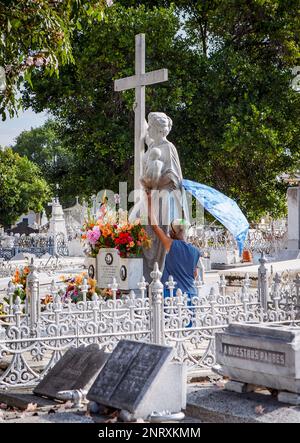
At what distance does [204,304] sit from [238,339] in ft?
8.81

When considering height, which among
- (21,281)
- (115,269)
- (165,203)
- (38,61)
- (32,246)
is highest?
(38,61)

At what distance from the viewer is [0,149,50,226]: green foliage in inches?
2474

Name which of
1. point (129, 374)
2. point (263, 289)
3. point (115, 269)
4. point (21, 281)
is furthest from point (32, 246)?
point (129, 374)

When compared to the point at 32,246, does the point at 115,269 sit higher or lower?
lower

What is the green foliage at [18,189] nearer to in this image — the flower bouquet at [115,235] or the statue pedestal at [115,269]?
the flower bouquet at [115,235]

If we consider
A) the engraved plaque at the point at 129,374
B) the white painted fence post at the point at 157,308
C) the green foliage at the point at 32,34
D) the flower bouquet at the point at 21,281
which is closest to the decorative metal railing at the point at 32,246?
the flower bouquet at the point at 21,281

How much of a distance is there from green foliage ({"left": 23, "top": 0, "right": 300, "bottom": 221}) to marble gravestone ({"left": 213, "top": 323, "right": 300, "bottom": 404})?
664 inches

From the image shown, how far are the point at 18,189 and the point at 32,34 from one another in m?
55.3

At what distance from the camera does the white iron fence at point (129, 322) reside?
839 centimetres

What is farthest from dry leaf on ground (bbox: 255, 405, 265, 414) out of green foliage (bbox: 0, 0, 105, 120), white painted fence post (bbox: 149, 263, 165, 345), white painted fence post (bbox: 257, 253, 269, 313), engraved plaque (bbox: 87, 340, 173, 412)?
green foliage (bbox: 0, 0, 105, 120)

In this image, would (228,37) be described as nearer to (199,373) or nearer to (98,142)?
(98,142)

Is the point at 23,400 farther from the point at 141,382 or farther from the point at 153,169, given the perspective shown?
the point at 153,169

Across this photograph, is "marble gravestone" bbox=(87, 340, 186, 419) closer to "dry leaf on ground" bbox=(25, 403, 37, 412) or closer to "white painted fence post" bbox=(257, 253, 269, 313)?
"dry leaf on ground" bbox=(25, 403, 37, 412)

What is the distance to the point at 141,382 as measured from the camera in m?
6.19
